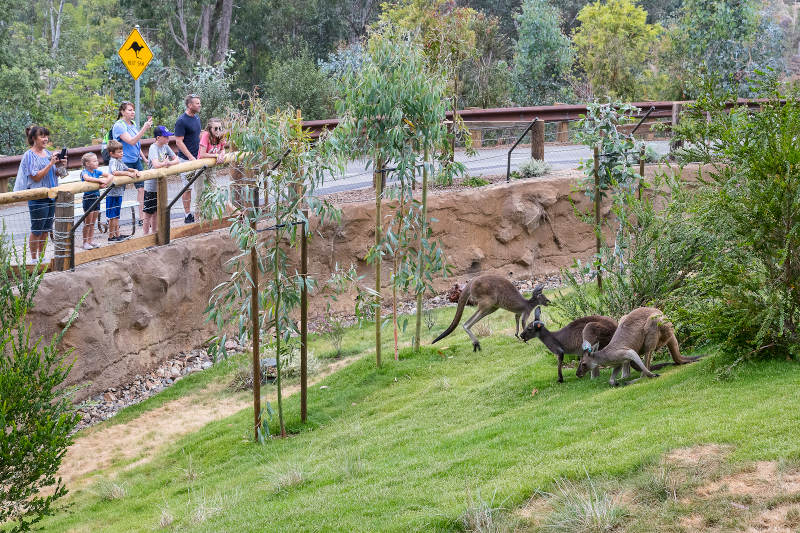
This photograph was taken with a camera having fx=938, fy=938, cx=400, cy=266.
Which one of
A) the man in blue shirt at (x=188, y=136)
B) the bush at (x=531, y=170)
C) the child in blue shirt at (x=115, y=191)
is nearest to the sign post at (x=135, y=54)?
the man in blue shirt at (x=188, y=136)

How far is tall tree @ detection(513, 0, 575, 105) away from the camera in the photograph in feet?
109

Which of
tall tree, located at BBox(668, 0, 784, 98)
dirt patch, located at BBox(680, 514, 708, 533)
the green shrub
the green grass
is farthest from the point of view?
tall tree, located at BBox(668, 0, 784, 98)

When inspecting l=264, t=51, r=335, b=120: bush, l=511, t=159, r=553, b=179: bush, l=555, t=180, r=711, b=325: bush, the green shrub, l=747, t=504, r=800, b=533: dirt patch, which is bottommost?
l=747, t=504, r=800, b=533: dirt patch

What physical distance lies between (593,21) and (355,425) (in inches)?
1148

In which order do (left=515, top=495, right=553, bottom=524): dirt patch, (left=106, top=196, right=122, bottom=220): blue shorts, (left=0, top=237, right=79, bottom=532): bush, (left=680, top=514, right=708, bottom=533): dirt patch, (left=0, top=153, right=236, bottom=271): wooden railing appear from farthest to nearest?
(left=106, top=196, right=122, bottom=220): blue shorts < (left=0, top=153, right=236, bottom=271): wooden railing < (left=0, top=237, right=79, bottom=532): bush < (left=515, top=495, right=553, bottom=524): dirt patch < (left=680, top=514, right=708, bottom=533): dirt patch

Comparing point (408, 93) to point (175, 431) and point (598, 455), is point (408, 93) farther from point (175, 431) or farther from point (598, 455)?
point (598, 455)

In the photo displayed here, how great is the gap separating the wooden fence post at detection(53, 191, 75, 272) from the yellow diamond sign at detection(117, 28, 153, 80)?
201 inches

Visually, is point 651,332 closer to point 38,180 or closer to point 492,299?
point 492,299

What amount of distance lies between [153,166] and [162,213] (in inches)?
32.4

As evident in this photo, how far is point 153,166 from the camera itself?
15711 millimetres

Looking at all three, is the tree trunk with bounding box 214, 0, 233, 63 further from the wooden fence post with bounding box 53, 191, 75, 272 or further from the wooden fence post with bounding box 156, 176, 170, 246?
the wooden fence post with bounding box 53, 191, 75, 272

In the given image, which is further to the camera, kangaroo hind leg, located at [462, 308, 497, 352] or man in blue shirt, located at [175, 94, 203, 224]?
man in blue shirt, located at [175, 94, 203, 224]

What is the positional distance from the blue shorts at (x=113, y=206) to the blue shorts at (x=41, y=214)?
42.2 inches

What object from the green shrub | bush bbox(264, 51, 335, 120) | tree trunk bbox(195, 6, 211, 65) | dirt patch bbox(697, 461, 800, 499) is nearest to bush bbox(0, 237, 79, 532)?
dirt patch bbox(697, 461, 800, 499)
